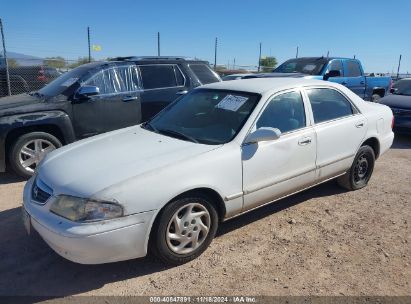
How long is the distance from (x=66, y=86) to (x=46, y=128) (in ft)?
2.39

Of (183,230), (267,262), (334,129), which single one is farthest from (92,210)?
(334,129)

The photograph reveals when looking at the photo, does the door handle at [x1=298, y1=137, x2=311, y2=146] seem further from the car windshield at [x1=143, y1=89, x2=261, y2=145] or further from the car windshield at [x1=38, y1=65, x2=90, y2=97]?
the car windshield at [x1=38, y1=65, x2=90, y2=97]

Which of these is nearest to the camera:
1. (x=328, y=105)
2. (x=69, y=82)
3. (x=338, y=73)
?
(x=328, y=105)

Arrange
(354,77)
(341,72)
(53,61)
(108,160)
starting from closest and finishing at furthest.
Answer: (108,160)
(341,72)
(354,77)
(53,61)

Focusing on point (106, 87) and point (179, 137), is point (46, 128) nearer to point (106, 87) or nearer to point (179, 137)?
point (106, 87)

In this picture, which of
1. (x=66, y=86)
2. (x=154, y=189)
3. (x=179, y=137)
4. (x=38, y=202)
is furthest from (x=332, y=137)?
(x=66, y=86)

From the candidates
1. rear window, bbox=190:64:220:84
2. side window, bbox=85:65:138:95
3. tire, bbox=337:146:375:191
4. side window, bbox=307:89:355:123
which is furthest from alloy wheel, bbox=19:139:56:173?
tire, bbox=337:146:375:191

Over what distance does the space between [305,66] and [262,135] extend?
821cm

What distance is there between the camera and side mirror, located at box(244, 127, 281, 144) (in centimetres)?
349

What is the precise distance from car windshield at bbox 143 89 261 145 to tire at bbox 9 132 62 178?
208 centimetres

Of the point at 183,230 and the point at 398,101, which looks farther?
the point at 398,101

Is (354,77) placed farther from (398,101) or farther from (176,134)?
(176,134)

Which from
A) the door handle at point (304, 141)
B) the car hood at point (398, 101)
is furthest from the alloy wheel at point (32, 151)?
the car hood at point (398, 101)

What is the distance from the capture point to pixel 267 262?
339 centimetres
